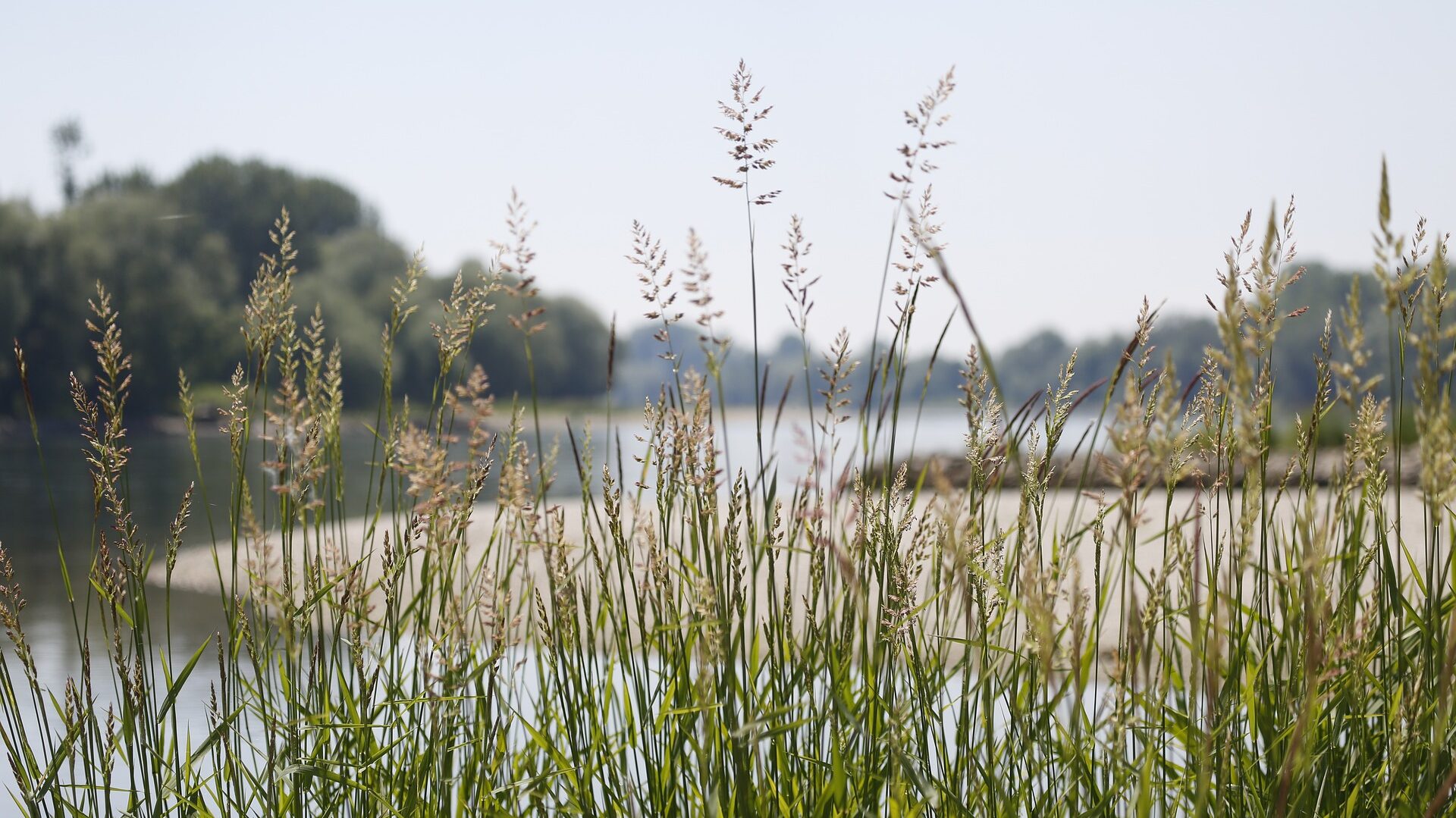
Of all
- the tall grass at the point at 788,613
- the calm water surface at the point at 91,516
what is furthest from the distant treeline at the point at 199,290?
the tall grass at the point at 788,613

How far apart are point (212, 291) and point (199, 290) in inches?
103

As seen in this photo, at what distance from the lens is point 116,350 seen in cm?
148

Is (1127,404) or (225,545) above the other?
(1127,404)

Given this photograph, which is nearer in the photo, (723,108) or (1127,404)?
(1127,404)

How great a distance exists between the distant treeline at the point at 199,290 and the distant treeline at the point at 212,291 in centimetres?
5

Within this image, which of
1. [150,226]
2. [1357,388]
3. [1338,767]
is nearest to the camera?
[1357,388]

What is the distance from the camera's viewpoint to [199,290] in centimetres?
3112

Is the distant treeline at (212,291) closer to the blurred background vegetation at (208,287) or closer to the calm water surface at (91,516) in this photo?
the blurred background vegetation at (208,287)

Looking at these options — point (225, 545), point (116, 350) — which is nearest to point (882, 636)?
point (116, 350)

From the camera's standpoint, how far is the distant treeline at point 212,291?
26.8 metres

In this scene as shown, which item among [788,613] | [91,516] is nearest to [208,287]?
[91,516]

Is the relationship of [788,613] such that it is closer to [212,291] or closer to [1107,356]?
[212,291]

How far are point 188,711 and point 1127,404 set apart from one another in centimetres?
423

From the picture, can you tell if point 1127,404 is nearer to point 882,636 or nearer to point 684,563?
point 882,636
